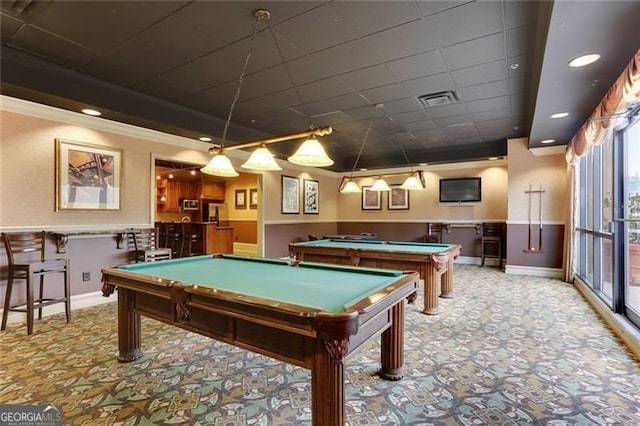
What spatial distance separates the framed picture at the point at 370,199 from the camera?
367 inches

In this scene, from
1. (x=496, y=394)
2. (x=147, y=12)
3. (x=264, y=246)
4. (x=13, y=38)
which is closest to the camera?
(x=496, y=394)

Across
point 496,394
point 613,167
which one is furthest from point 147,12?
point 613,167

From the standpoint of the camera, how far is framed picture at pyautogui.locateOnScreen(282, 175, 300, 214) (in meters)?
7.79

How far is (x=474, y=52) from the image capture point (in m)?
3.13

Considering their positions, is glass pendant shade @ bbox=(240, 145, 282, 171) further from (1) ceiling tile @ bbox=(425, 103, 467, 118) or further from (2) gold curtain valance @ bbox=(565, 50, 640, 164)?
(1) ceiling tile @ bbox=(425, 103, 467, 118)

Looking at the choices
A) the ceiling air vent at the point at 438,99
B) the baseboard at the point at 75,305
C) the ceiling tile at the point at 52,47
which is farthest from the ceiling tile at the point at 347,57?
the baseboard at the point at 75,305

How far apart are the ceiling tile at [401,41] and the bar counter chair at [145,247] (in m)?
4.01

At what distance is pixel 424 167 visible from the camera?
335 inches

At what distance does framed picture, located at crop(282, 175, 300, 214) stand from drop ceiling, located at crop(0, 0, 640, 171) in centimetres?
269

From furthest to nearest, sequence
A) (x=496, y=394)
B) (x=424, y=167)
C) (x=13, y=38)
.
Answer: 1. (x=424, y=167)
2. (x=13, y=38)
3. (x=496, y=394)

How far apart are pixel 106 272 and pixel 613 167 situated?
5.38m

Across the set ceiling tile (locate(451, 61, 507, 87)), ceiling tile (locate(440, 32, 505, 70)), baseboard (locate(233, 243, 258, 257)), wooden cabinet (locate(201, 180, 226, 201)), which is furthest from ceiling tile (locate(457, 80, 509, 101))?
wooden cabinet (locate(201, 180, 226, 201))

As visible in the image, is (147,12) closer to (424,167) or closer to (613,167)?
(613,167)

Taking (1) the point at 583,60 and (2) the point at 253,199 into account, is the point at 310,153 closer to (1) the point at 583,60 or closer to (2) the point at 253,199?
(1) the point at 583,60
